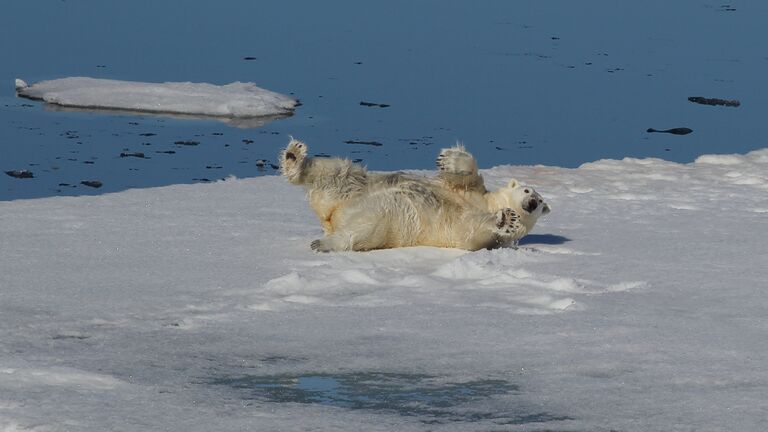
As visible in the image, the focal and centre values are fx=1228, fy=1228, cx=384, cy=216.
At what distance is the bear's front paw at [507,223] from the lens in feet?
18.5

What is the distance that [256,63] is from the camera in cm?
1634

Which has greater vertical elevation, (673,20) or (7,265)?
(673,20)

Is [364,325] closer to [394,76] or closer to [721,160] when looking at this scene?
[721,160]

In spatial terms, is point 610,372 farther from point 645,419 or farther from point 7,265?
point 7,265

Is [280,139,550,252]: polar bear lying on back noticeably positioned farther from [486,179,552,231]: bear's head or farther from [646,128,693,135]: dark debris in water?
[646,128,693,135]: dark debris in water

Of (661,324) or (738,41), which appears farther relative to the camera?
(738,41)

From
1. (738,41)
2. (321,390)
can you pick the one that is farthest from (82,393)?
(738,41)

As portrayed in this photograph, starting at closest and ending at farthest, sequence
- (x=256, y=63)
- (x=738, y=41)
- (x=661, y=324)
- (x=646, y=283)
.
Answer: (x=661, y=324) → (x=646, y=283) → (x=256, y=63) → (x=738, y=41)

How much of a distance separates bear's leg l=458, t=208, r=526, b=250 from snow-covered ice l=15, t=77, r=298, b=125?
749 centimetres

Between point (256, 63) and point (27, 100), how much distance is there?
3772 millimetres

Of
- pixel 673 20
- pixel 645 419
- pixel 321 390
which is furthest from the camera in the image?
pixel 673 20

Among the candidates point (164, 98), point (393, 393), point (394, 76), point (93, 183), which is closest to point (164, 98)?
point (164, 98)

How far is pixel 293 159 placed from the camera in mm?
5746

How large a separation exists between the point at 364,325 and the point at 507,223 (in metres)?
1.53
